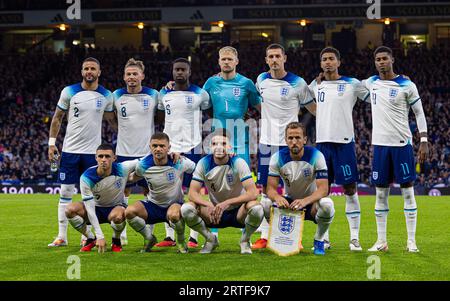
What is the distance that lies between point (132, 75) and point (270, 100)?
183cm

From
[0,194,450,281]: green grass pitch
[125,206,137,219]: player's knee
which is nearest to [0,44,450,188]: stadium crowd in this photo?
[0,194,450,281]: green grass pitch

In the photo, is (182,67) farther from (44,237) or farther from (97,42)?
(97,42)

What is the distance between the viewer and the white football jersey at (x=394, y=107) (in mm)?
9367

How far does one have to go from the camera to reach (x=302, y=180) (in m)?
9.03

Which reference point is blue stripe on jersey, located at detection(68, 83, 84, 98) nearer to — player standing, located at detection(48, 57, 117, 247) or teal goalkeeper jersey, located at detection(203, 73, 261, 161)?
player standing, located at detection(48, 57, 117, 247)

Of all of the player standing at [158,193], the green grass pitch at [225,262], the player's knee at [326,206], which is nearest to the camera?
the green grass pitch at [225,262]

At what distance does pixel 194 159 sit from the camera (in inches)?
400

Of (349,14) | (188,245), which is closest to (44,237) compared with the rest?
(188,245)

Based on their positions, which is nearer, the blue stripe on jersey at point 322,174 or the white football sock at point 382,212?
the blue stripe on jersey at point 322,174

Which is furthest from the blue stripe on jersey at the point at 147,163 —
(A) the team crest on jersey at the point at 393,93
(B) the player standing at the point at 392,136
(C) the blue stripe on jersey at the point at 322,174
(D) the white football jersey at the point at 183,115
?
(A) the team crest on jersey at the point at 393,93

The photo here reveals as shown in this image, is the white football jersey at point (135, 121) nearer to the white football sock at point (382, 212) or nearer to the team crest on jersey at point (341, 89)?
the team crest on jersey at point (341, 89)

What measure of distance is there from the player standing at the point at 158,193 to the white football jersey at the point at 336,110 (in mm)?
1768

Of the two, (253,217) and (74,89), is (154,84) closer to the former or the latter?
(74,89)

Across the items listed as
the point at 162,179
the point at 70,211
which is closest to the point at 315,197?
the point at 162,179
